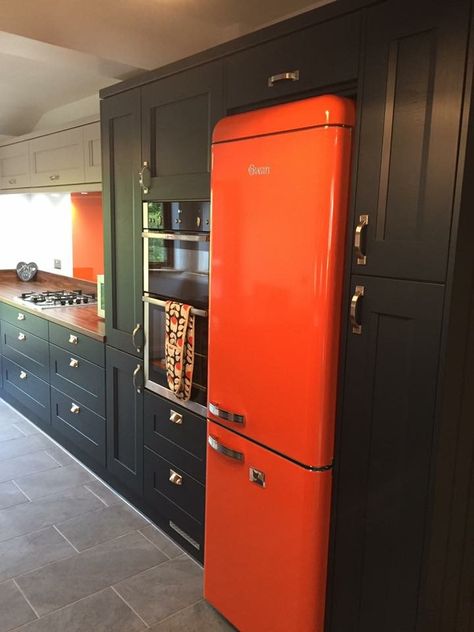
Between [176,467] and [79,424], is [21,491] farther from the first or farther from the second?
[176,467]

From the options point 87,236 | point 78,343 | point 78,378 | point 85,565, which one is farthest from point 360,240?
point 87,236

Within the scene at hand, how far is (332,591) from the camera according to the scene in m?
1.72

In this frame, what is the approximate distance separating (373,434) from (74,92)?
331 centimetres

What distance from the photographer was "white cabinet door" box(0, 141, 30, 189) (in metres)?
4.09

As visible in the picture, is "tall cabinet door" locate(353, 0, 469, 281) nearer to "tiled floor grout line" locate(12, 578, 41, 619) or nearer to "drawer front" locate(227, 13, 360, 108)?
"drawer front" locate(227, 13, 360, 108)

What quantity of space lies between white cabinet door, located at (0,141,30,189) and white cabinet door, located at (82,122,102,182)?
1.04m

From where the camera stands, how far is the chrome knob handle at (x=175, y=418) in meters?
2.38

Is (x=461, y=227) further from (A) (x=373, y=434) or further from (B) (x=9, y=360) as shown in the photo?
(B) (x=9, y=360)

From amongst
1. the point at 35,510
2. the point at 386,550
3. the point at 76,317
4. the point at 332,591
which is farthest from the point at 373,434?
the point at 76,317

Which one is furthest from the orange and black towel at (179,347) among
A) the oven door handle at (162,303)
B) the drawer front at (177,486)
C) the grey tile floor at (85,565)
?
the grey tile floor at (85,565)

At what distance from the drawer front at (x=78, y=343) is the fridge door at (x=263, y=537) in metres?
1.17

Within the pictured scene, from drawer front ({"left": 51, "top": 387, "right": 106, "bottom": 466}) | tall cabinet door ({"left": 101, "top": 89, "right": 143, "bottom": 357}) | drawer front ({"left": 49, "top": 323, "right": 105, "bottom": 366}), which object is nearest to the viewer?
tall cabinet door ({"left": 101, "top": 89, "right": 143, "bottom": 357})

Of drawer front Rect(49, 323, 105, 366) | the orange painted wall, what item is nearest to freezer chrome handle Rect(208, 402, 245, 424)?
drawer front Rect(49, 323, 105, 366)

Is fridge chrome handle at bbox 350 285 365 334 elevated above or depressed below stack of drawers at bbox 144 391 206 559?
above
